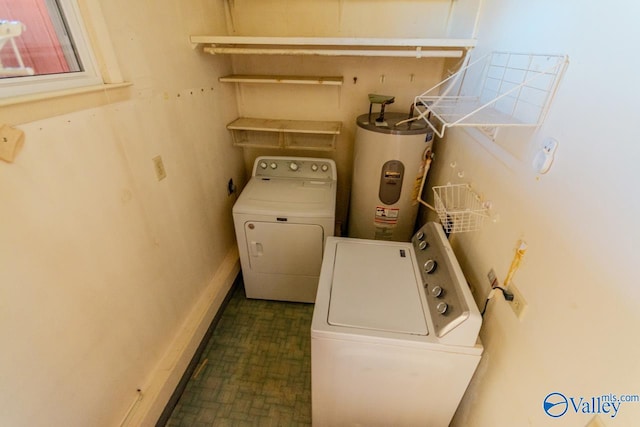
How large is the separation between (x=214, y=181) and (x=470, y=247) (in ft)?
5.49

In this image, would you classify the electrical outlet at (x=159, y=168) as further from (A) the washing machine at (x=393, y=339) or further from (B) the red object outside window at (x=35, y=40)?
(A) the washing machine at (x=393, y=339)

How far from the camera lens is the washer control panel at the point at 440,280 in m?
1.09

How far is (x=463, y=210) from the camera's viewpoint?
4.88 ft

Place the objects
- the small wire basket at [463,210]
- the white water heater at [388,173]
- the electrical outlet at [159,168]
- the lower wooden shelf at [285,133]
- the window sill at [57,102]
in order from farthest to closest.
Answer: the lower wooden shelf at [285,133], the white water heater at [388,173], the electrical outlet at [159,168], the small wire basket at [463,210], the window sill at [57,102]

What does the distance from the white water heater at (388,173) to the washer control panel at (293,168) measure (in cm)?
31

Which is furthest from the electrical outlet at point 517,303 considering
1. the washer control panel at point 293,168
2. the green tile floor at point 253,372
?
the washer control panel at point 293,168

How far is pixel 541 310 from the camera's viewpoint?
2.92 ft

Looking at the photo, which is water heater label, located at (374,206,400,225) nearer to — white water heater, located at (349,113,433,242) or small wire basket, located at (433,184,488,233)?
white water heater, located at (349,113,433,242)

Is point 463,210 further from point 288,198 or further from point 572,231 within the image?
point 288,198

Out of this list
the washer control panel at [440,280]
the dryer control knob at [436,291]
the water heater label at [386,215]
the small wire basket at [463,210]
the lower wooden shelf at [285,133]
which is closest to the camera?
the washer control panel at [440,280]

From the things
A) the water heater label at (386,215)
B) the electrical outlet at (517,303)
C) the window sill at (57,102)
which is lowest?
the water heater label at (386,215)

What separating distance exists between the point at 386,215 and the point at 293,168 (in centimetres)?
82

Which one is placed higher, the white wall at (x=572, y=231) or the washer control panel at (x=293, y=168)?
the white wall at (x=572, y=231)

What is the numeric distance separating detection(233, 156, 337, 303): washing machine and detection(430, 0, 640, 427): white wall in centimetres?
107
